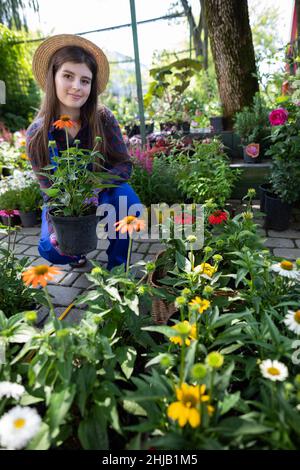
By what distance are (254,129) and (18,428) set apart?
11.1 feet

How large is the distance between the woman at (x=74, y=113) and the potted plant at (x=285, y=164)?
1.32m

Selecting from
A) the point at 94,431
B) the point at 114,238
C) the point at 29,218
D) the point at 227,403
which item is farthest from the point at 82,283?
the point at 227,403

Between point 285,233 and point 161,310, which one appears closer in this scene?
point 161,310

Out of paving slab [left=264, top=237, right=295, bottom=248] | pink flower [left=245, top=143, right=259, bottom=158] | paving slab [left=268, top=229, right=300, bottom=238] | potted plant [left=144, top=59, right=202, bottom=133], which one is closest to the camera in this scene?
paving slab [left=264, top=237, right=295, bottom=248]

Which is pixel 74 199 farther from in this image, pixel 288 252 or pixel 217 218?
pixel 288 252

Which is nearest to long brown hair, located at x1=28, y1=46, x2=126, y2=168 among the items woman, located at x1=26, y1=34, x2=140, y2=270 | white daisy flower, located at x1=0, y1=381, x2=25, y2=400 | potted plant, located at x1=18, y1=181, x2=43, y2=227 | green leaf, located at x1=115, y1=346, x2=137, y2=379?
woman, located at x1=26, y1=34, x2=140, y2=270

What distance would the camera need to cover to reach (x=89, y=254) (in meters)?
2.71

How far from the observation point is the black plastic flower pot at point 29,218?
3.27 m

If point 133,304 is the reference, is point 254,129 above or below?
above

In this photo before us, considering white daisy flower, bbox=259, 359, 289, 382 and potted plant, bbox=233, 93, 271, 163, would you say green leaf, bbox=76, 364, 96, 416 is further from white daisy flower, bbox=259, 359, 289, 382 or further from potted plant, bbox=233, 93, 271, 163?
potted plant, bbox=233, 93, 271, 163

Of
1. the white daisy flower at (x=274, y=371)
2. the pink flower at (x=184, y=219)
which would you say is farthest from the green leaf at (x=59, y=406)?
the pink flower at (x=184, y=219)

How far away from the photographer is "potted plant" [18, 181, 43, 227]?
3.25 meters

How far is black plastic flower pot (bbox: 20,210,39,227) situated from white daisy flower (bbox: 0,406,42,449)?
268cm
